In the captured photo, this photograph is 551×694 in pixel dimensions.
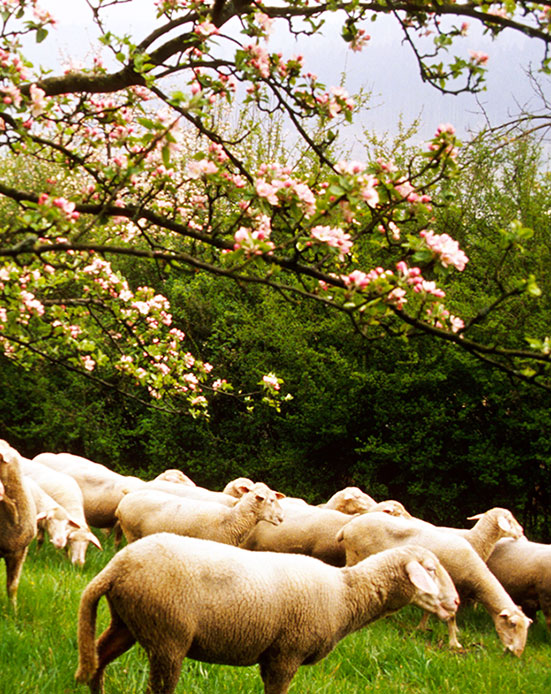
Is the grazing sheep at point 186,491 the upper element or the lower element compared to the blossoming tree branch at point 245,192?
lower

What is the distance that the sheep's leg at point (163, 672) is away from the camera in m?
3.53

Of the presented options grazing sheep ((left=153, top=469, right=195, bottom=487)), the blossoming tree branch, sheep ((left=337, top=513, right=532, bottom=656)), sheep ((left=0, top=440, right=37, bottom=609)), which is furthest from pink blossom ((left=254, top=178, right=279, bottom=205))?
grazing sheep ((left=153, top=469, right=195, bottom=487))

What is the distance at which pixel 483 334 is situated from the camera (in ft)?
37.6

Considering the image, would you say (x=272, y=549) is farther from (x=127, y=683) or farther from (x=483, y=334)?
(x=483, y=334)

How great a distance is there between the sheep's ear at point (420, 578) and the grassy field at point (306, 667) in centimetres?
102

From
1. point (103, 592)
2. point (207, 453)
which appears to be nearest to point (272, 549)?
point (103, 592)

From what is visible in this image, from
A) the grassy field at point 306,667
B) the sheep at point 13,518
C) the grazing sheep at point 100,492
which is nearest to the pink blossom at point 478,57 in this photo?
the grassy field at point 306,667

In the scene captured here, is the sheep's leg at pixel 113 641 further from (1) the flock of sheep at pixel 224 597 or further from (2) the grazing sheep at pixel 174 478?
(2) the grazing sheep at pixel 174 478

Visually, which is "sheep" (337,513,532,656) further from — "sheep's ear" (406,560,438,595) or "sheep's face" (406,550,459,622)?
"sheep's ear" (406,560,438,595)

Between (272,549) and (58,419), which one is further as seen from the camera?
(58,419)

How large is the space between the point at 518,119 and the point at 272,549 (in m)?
4.98

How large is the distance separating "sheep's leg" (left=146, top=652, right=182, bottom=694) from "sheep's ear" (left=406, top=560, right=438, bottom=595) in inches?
51.2

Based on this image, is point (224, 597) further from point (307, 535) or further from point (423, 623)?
point (307, 535)

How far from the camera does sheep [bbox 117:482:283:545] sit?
21.1 ft
